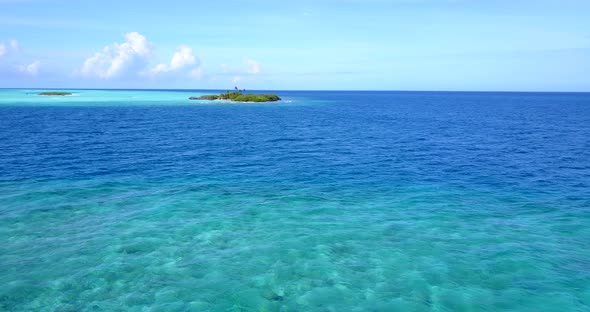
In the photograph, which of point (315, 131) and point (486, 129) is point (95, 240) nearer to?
point (315, 131)

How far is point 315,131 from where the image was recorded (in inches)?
2837

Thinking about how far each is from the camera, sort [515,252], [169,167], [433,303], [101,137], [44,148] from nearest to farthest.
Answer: [433,303] → [515,252] → [169,167] → [44,148] → [101,137]

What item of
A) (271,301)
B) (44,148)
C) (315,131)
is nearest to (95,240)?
(271,301)

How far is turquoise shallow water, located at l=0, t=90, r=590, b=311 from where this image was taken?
51.3 feet

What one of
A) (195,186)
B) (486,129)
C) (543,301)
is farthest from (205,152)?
(486,129)

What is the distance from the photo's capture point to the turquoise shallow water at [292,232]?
15.6 meters

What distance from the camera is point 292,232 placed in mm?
22172

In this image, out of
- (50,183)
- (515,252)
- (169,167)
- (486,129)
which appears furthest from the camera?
(486,129)

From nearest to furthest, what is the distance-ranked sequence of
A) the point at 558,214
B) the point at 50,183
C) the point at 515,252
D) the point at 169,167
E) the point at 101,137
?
the point at 515,252, the point at 558,214, the point at 50,183, the point at 169,167, the point at 101,137

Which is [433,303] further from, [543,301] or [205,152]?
[205,152]

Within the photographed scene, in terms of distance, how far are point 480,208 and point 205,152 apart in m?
32.1

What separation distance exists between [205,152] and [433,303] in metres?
37.2

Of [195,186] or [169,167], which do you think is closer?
[195,186]

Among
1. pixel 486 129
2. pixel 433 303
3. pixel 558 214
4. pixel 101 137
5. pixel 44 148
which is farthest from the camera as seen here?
pixel 486 129
